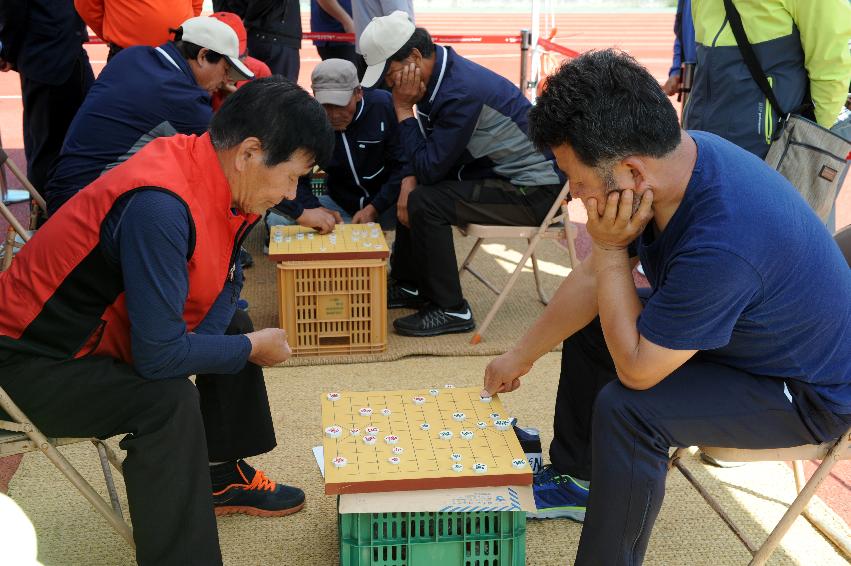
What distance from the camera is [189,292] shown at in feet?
7.22

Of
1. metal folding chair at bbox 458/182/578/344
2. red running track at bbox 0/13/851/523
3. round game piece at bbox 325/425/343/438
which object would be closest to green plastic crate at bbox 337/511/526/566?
round game piece at bbox 325/425/343/438

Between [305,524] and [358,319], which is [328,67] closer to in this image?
[358,319]

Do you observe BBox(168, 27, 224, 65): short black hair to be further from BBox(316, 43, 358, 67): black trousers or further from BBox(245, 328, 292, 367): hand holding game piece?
BBox(316, 43, 358, 67): black trousers

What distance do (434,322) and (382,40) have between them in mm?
1285

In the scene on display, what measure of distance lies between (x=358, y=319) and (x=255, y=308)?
2.39ft

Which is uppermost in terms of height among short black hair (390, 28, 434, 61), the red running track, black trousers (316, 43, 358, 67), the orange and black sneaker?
short black hair (390, 28, 434, 61)

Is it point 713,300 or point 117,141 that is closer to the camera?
point 713,300

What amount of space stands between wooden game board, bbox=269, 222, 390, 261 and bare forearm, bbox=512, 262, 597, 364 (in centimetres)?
139

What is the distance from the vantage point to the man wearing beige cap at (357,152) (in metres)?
4.26

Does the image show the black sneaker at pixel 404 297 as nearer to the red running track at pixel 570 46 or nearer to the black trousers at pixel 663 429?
the red running track at pixel 570 46

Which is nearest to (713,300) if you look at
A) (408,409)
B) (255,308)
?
(408,409)

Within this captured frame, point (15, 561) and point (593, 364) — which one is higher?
point (15, 561)

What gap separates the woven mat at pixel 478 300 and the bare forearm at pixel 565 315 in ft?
4.80

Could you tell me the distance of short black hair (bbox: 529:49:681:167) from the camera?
5.99ft
